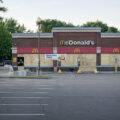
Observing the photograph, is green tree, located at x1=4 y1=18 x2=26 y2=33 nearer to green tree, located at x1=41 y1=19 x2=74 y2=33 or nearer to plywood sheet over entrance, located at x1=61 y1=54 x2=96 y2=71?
green tree, located at x1=41 y1=19 x2=74 y2=33

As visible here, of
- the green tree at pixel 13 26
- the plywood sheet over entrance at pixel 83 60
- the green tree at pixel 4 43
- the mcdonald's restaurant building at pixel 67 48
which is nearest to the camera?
the mcdonald's restaurant building at pixel 67 48

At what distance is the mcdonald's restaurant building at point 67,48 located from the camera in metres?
40.7

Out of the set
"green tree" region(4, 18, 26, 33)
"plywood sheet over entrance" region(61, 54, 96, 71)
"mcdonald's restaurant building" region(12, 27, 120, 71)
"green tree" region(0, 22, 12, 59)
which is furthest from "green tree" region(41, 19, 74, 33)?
"plywood sheet over entrance" region(61, 54, 96, 71)

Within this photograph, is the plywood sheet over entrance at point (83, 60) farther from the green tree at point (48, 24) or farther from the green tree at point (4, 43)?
the green tree at point (48, 24)

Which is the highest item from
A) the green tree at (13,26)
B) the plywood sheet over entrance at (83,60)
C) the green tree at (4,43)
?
the green tree at (13,26)

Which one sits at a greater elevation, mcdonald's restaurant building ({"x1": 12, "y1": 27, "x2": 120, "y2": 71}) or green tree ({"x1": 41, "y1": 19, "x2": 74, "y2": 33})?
green tree ({"x1": 41, "y1": 19, "x2": 74, "y2": 33})

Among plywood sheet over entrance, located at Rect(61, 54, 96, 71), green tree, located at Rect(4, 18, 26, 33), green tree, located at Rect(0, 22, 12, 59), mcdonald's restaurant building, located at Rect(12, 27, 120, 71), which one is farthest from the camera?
green tree, located at Rect(4, 18, 26, 33)

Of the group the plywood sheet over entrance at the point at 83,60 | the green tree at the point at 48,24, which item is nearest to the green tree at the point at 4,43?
the green tree at the point at 48,24

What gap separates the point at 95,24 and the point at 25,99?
238 feet

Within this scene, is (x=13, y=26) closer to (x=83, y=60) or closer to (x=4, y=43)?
(x=4, y=43)

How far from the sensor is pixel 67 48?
134 feet

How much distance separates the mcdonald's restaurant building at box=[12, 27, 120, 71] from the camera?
40656 mm

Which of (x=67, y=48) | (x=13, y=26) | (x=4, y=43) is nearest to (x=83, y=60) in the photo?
(x=67, y=48)

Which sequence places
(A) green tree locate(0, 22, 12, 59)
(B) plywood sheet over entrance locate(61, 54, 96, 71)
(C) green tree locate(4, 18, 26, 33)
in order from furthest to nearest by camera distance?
(C) green tree locate(4, 18, 26, 33) < (A) green tree locate(0, 22, 12, 59) < (B) plywood sheet over entrance locate(61, 54, 96, 71)
